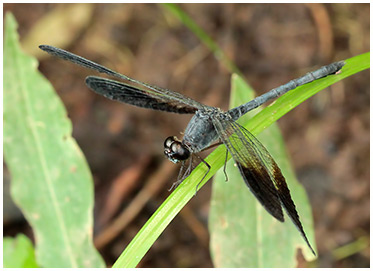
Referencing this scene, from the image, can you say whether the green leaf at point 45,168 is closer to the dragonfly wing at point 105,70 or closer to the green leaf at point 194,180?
the dragonfly wing at point 105,70

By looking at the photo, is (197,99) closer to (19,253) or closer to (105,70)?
(105,70)

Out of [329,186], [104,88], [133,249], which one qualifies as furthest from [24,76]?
[329,186]

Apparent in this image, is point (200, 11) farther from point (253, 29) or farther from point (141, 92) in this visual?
point (141, 92)

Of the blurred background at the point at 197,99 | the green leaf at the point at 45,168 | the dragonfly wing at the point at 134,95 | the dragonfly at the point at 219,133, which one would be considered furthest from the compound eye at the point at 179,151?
the blurred background at the point at 197,99

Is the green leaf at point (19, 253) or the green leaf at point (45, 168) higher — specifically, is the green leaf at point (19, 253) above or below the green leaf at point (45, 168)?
below

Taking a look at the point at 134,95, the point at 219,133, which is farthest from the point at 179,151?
the point at 134,95

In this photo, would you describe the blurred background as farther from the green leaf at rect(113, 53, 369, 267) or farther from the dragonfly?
the green leaf at rect(113, 53, 369, 267)

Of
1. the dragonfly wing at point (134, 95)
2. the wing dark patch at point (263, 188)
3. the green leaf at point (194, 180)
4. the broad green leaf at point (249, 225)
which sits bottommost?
the broad green leaf at point (249, 225)
